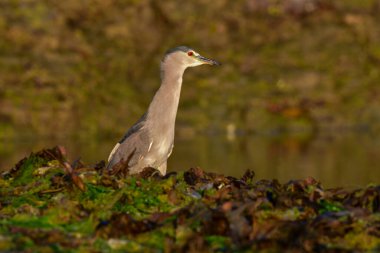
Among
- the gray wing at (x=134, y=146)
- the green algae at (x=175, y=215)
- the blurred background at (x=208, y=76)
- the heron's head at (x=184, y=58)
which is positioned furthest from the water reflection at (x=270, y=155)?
the green algae at (x=175, y=215)

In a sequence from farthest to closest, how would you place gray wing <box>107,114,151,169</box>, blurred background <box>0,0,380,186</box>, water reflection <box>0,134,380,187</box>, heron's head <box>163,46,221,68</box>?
blurred background <box>0,0,380,186</box> → water reflection <box>0,134,380,187</box> → heron's head <box>163,46,221,68</box> → gray wing <box>107,114,151,169</box>

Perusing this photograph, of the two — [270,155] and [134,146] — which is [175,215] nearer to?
[134,146]

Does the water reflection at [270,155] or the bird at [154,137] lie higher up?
the water reflection at [270,155]

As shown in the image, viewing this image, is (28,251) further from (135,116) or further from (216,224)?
(135,116)

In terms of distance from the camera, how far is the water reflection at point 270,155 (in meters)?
29.5

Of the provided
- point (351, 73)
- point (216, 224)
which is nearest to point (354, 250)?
point (216, 224)

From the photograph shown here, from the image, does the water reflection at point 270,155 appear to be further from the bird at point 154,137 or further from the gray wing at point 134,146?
the gray wing at point 134,146

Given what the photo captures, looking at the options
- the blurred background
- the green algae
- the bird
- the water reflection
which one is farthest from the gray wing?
the blurred background

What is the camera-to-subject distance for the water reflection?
96.7 ft

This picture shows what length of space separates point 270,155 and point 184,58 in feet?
71.0

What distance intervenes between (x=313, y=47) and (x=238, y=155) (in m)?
13.6

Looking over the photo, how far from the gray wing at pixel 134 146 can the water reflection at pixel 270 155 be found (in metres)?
15.1

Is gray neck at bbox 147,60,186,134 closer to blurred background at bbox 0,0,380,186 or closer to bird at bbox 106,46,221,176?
bird at bbox 106,46,221,176

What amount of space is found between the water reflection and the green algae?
19.8 meters
